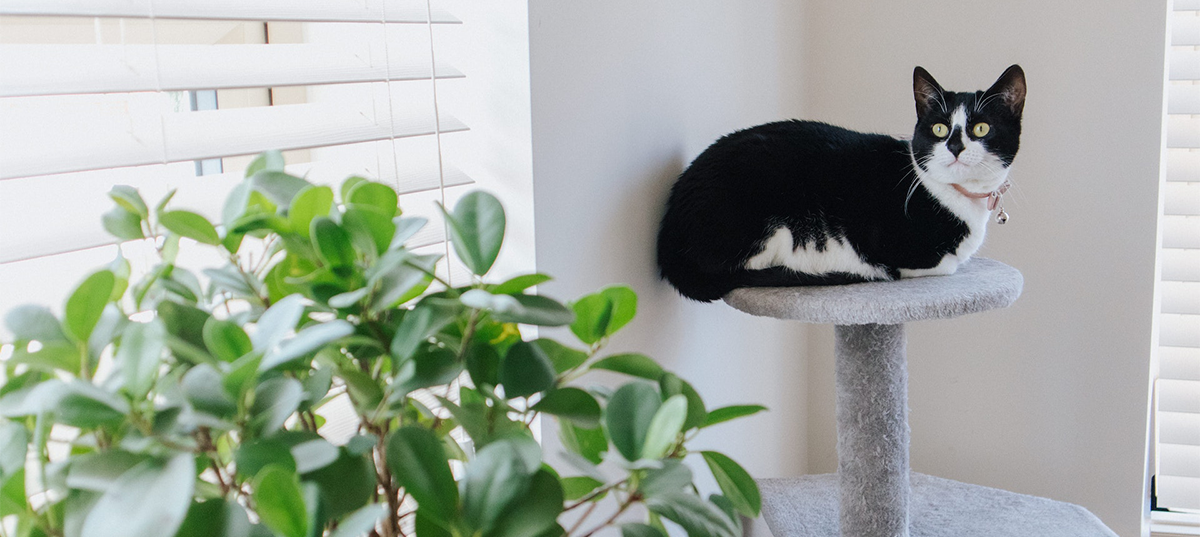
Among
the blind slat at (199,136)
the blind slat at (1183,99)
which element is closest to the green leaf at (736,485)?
the blind slat at (199,136)

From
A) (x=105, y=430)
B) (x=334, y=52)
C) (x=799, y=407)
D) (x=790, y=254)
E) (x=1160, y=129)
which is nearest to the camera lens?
(x=105, y=430)

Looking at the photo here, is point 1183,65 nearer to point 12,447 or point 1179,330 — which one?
point 1179,330

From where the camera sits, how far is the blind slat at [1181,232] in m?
1.56

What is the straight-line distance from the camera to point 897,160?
1.14 meters

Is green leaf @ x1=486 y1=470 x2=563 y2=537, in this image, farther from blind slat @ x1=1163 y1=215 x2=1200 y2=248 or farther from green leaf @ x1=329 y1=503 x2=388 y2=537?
blind slat @ x1=1163 y1=215 x2=1200 y2=248

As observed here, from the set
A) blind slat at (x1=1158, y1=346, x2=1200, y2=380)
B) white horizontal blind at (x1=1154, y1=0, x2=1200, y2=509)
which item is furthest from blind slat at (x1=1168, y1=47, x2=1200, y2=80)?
blind slat at (x1=1158, y1=346, x2=1200, y2=380)

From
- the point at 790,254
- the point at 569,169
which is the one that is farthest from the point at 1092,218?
the point at 569,169

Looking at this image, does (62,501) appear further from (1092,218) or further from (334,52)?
(1092,218)

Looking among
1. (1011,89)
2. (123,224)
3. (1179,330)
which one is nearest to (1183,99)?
(1179,330)

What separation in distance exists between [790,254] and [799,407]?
28.8 inches

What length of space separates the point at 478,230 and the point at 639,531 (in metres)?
0.17

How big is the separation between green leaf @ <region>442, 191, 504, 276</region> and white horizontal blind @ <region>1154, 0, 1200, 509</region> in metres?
1.49

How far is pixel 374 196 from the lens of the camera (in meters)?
0.46

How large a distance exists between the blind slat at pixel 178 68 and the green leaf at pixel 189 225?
195 mm
